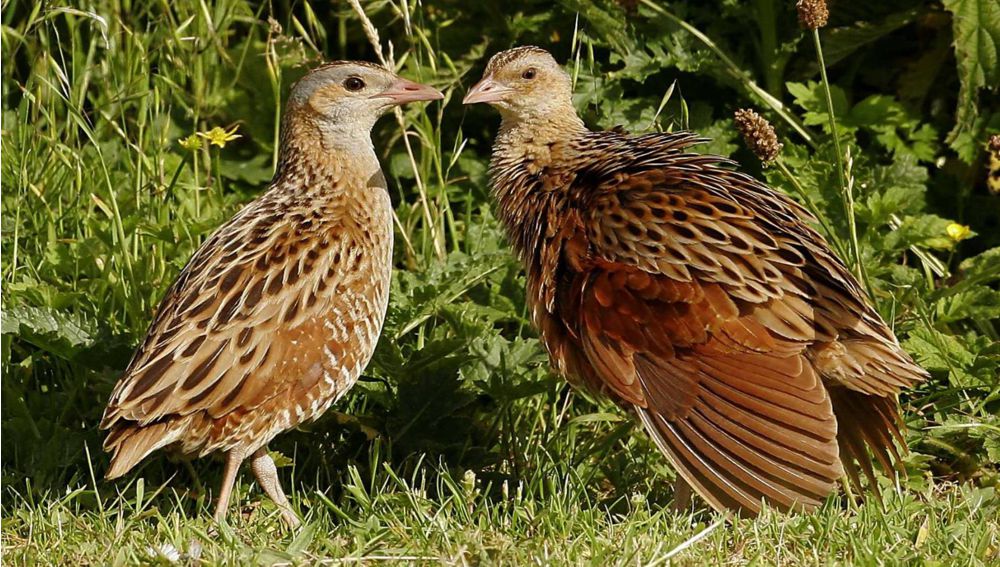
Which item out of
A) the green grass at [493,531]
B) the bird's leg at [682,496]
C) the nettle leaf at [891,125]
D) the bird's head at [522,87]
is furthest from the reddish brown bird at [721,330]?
the nettle leaf at [891,125]

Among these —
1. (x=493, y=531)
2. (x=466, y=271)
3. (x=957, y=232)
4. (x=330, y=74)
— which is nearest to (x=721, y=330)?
(x=493, y=531)

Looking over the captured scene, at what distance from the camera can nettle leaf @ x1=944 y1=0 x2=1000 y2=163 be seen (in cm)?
583

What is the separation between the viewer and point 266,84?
7094mm

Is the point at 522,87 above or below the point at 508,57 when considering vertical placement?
below

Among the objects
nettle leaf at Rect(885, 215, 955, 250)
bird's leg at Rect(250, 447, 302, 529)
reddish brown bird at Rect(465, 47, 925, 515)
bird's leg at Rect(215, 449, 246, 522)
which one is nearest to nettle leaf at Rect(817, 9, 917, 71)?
nettle leaf at Rect(885, 215, 955, 250)

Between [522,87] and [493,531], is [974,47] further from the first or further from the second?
[493,531]

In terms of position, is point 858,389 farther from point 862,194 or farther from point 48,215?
point 48,215

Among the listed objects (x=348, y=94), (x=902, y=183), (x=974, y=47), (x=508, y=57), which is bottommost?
(x=902, y=183)

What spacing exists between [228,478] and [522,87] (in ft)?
6.01

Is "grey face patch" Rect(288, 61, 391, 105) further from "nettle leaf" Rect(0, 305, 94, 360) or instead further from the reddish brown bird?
"nettle leaf" Rect(0, 305, 94, 360)

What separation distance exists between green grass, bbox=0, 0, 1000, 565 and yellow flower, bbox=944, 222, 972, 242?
0.04 feet

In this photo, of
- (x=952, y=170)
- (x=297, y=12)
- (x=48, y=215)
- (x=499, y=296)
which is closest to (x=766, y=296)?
(x=499, y=296)

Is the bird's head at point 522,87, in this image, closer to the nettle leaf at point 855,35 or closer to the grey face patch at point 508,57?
the grey face patch at point 508,57

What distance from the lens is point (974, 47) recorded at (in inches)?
232
